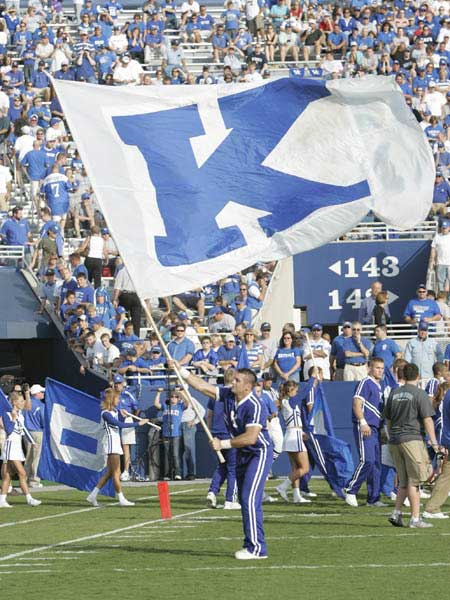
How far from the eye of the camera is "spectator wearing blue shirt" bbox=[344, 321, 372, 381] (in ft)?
78.1

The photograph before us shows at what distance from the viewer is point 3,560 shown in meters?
13.0

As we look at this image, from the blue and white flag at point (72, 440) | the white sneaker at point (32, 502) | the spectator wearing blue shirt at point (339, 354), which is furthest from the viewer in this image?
the spectator wearing blue shirt at point (339, 354)

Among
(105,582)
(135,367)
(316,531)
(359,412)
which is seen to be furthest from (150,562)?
(135,367)

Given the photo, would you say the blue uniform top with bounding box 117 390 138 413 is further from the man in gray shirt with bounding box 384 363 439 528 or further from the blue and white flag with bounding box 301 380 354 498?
the man in gray shirt with bounding box 384 363 439 528

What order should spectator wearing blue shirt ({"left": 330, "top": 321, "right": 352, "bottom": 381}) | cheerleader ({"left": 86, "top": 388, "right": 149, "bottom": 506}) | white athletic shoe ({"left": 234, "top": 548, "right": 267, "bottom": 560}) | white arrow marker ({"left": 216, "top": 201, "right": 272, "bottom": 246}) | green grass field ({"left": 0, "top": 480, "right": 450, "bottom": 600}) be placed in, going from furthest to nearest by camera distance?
spectator wearing blue shirt ({"left": 330, "top": 321, "right": 352, "bottom": 381}), cheerleader ({"left": 86, "top": 388, "right": 149, "bottom": 506}), white arrow marker ({"left": 216, "top": 201, "right": 272, "bottom": 246}), white athletic shoe ({"left": 234, "top": 548, "right": 267, "bottom": 560}), green grass field ({"left": 0, "top": 480, "right": 450, "bottom": 600})

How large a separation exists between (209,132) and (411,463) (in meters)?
3.54

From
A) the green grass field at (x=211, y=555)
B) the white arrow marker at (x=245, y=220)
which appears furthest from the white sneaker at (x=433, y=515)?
the white arrow marker at (x=245, y=220)

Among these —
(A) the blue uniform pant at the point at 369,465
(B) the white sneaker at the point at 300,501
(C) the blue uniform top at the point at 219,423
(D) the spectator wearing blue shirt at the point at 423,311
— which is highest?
(D) the spectator wearing blue shirt at the point at 423,311

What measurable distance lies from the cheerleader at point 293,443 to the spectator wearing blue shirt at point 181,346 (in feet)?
16.0

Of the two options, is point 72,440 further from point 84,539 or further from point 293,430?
point 84,539

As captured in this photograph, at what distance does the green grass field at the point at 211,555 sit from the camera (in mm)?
11023

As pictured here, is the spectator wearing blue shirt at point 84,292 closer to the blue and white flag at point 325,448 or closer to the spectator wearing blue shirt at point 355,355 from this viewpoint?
the spectator wearing blue shirt at point 355,355

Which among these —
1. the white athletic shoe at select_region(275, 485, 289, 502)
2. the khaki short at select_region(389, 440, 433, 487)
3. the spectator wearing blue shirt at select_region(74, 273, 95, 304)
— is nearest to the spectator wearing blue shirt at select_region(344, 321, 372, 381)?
the spectator wearing blue shirt at select_region(74, 273, 95, 304)

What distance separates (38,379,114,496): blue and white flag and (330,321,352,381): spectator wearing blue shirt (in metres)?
5.33
